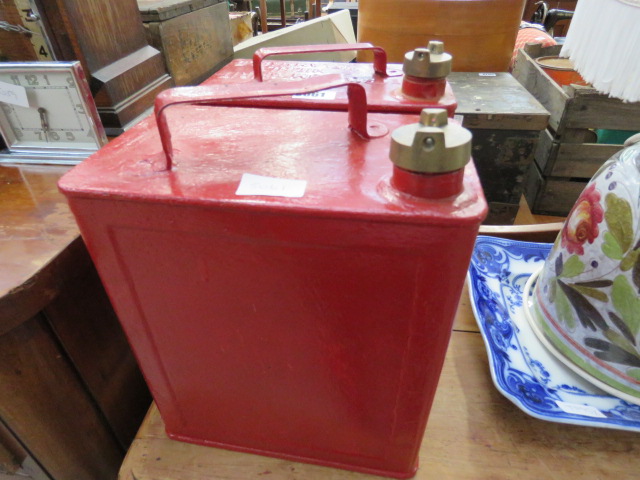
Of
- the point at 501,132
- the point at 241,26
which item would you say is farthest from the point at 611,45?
the point at 241,26

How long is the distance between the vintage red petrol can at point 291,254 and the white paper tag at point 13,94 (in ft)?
0.94

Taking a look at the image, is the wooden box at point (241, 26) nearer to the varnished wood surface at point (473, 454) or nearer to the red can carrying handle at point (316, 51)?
the red can carrying handle at point (316, 51)

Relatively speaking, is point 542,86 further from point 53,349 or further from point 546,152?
point 53,349

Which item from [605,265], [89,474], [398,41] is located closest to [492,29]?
[398,41]

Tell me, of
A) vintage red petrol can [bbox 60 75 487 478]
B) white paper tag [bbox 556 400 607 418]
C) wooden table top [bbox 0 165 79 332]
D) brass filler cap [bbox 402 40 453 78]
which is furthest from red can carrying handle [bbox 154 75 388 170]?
white paper tag [bbox 556 400 607 418]

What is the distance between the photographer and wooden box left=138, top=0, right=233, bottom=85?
887 mm

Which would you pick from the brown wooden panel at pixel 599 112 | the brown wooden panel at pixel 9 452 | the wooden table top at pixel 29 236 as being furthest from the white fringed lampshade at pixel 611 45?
the brown wooden panel at pixel 9 452

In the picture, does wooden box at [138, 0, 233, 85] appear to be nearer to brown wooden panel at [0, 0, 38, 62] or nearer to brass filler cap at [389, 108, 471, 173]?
brown wooden panel at [0, 0, 38, 62]

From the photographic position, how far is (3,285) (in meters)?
0.49

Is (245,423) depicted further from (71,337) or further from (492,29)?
(492,29)

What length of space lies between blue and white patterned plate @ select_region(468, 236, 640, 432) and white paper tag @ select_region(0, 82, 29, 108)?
2.54 ft

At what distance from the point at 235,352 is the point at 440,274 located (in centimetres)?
25

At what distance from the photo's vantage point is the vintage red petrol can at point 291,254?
352 millimetres

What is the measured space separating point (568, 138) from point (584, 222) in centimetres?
82
